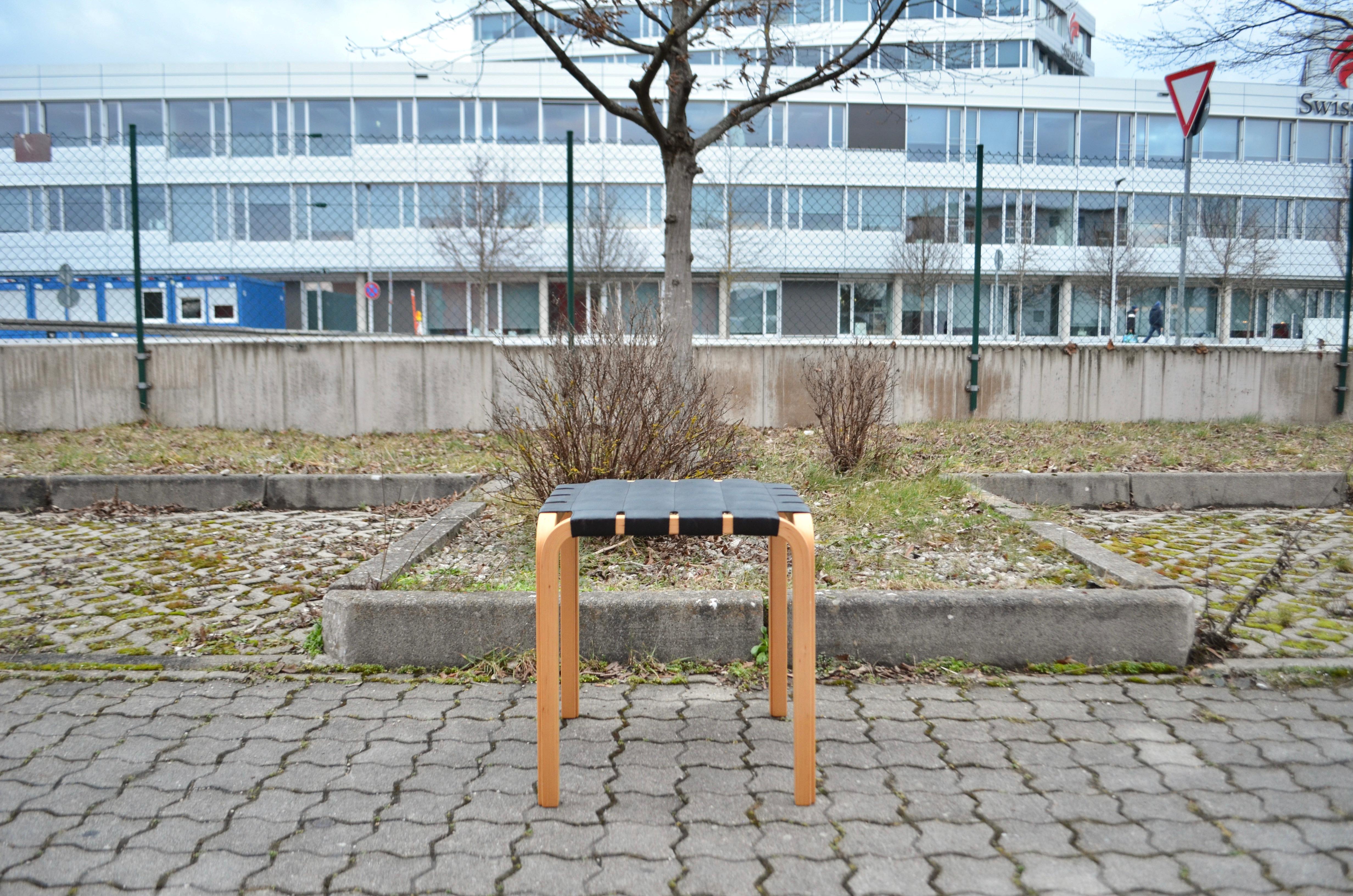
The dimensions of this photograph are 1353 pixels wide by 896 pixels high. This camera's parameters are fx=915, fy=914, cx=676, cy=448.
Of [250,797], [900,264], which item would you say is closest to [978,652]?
[250,797]

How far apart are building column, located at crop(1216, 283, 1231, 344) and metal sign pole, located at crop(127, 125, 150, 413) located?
2481 cm

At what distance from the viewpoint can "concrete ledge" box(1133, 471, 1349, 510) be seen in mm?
6309

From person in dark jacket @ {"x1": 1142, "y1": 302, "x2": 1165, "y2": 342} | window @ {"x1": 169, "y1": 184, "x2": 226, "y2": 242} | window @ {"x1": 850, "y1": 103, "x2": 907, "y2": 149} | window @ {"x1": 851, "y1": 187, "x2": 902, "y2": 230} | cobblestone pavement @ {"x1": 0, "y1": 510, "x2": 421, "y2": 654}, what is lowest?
cobblestone pavement @ {"x1": 0, "y1": 510, "x2": 421, "y2": 654}

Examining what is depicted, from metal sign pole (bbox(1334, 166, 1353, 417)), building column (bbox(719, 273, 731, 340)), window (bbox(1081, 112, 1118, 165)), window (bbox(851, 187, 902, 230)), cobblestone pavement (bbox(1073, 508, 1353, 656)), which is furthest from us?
window (bbox(1081, 112, 1118, 165))

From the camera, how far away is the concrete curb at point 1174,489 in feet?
20.6

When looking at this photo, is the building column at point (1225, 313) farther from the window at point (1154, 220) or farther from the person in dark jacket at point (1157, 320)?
the window at point (1154, 220)

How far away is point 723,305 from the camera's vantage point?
18156 millimetres

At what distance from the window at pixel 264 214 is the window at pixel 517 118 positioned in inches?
308

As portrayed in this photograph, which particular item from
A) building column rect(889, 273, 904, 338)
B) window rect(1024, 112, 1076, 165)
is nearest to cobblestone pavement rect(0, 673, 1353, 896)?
building column rect(889, 273, 904, 338)

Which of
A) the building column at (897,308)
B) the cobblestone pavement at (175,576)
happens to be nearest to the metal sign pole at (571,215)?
the cobblestone pavement at (175,576)

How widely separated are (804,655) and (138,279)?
925 centimetres

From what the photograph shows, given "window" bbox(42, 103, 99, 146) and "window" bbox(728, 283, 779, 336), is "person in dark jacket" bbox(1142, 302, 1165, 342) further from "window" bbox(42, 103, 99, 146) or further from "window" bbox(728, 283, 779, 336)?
"window" bbox(42, 103, 99, 146)

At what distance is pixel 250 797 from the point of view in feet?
8.25

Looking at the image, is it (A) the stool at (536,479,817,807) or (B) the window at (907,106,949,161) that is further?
(B) the window at (907,106,949,161)
